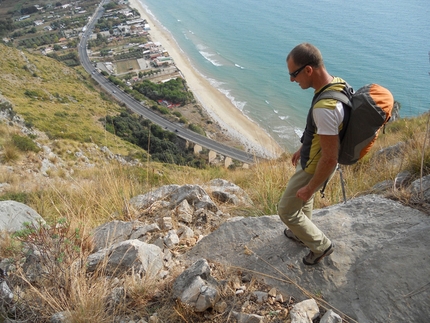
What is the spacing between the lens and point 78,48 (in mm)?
56344

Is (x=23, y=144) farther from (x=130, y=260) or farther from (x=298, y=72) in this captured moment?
(x=298, y=72)

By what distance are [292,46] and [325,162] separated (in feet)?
A: 130

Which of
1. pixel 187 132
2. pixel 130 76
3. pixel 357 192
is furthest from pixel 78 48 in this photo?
pixel 357 192

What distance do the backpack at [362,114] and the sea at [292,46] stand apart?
16880 mm

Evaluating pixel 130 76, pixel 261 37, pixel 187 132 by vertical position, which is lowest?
pixel 187 132

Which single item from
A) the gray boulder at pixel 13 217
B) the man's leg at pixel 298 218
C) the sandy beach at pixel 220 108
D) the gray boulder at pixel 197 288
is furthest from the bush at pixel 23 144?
the man's leg at pixel 298 218

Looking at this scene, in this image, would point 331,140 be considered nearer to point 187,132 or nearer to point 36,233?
point 36,233

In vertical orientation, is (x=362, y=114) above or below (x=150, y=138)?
above

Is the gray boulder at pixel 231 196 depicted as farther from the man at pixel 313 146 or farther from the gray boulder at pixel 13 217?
the gray boulder at pixel 13 217

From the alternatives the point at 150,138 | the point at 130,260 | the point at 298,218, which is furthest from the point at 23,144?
the point at 150,138

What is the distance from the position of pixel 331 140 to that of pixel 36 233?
2.42 meters

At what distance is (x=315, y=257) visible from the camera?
2777mm

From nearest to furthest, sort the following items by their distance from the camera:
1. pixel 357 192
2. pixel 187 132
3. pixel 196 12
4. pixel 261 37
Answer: pixel 357 192 → pixel 187 132 → pixel 261 37 → pixel 196 12

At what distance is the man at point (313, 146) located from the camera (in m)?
2.22
